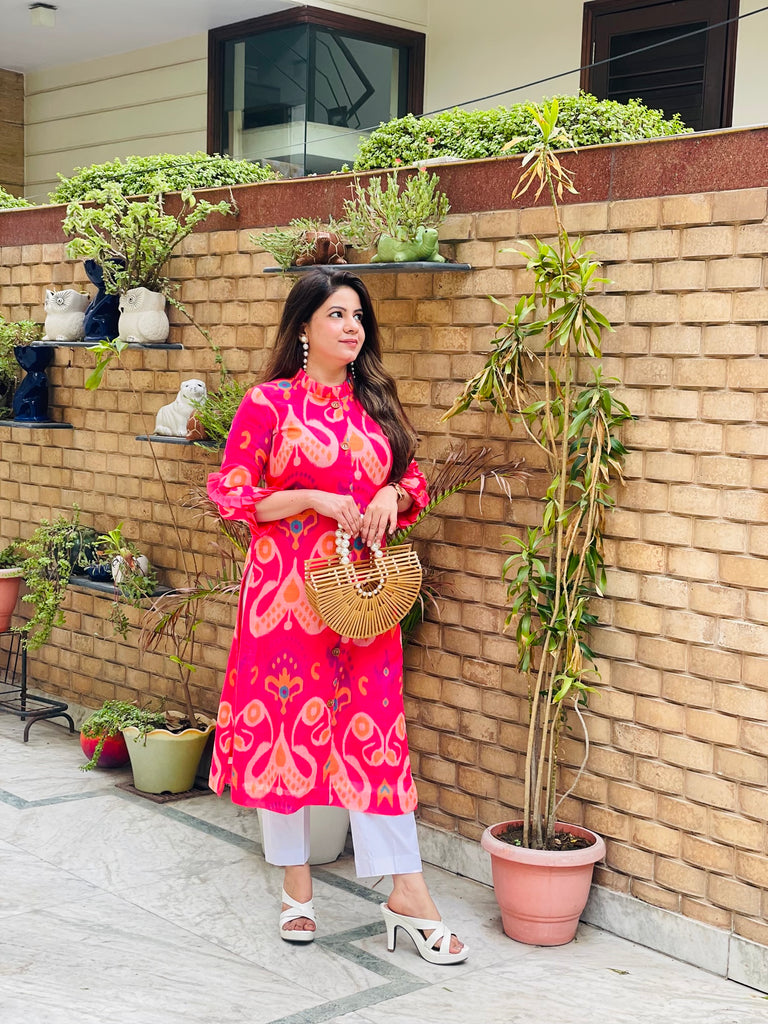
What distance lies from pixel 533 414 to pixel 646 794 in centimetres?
101

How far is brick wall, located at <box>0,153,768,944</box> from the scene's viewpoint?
303 cm

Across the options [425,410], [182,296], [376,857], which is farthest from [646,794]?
[182,296]

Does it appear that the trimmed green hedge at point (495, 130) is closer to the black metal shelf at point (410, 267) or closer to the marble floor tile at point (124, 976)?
the black metal shelf at point (410, 267)

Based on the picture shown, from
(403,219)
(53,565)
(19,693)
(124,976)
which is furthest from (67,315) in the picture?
(124,976)

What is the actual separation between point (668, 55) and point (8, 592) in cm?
373

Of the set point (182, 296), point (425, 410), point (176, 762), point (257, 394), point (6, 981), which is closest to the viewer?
point (6, 981)

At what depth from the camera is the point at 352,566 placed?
3.15 m

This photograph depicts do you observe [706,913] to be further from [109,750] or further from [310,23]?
[310,23]

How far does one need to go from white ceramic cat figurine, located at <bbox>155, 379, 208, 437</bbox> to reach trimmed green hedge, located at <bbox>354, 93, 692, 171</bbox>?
1115 millimetres

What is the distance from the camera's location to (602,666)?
11.0 feet

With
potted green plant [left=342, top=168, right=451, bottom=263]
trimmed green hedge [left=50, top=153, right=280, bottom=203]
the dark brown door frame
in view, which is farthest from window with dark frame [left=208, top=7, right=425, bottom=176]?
potted green plant [left=342, top=168, right=451, bottom=263]

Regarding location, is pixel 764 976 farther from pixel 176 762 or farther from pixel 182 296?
pixel 182 296

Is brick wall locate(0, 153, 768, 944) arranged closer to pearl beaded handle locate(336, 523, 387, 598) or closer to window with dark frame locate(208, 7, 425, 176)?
pearl beaded handle locate(336, 523, 387, 598)

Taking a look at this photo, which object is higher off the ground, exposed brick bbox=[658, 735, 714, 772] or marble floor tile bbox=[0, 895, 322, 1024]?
exposed brick bbox=[658, 735, 714, 772]
